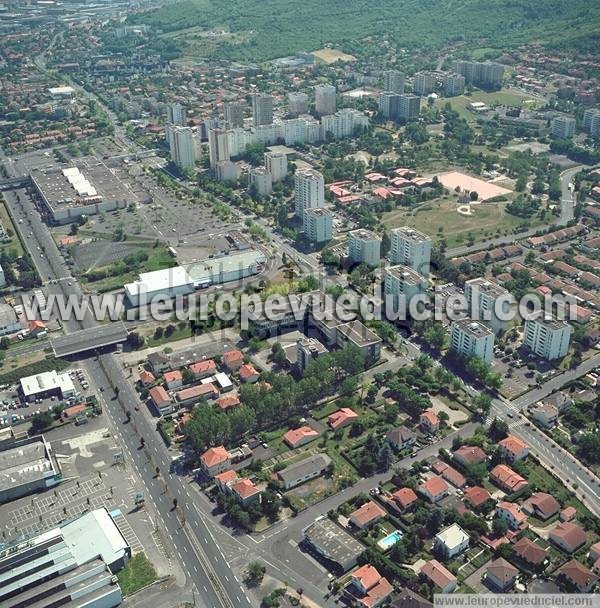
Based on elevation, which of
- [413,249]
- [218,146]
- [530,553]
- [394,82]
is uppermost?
[394,82]

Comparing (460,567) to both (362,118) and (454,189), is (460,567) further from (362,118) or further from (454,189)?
(362,118)

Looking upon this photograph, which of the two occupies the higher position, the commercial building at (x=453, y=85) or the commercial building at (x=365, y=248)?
the commercial building at (x=453, y=85)

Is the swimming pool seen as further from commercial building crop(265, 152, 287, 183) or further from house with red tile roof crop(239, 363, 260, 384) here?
commercial building crop(265, 152, 287, 183)

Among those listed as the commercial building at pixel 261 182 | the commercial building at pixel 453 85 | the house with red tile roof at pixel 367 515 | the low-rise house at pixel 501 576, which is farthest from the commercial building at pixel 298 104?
the low-rise house at pixel 501 576

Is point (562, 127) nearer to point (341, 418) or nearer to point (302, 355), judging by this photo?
point (302, 355)

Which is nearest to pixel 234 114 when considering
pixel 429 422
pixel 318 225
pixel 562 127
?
pixel 318 225

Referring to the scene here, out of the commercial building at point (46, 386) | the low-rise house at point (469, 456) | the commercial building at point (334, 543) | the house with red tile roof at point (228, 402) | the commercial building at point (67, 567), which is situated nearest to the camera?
the commercial building at point (67, 567)

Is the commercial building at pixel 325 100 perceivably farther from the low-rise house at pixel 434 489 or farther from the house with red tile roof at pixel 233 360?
the low-rise house at pixel 434 489

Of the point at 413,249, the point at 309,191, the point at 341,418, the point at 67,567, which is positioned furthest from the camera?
the point at 309,191

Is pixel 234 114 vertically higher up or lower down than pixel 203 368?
higher up
